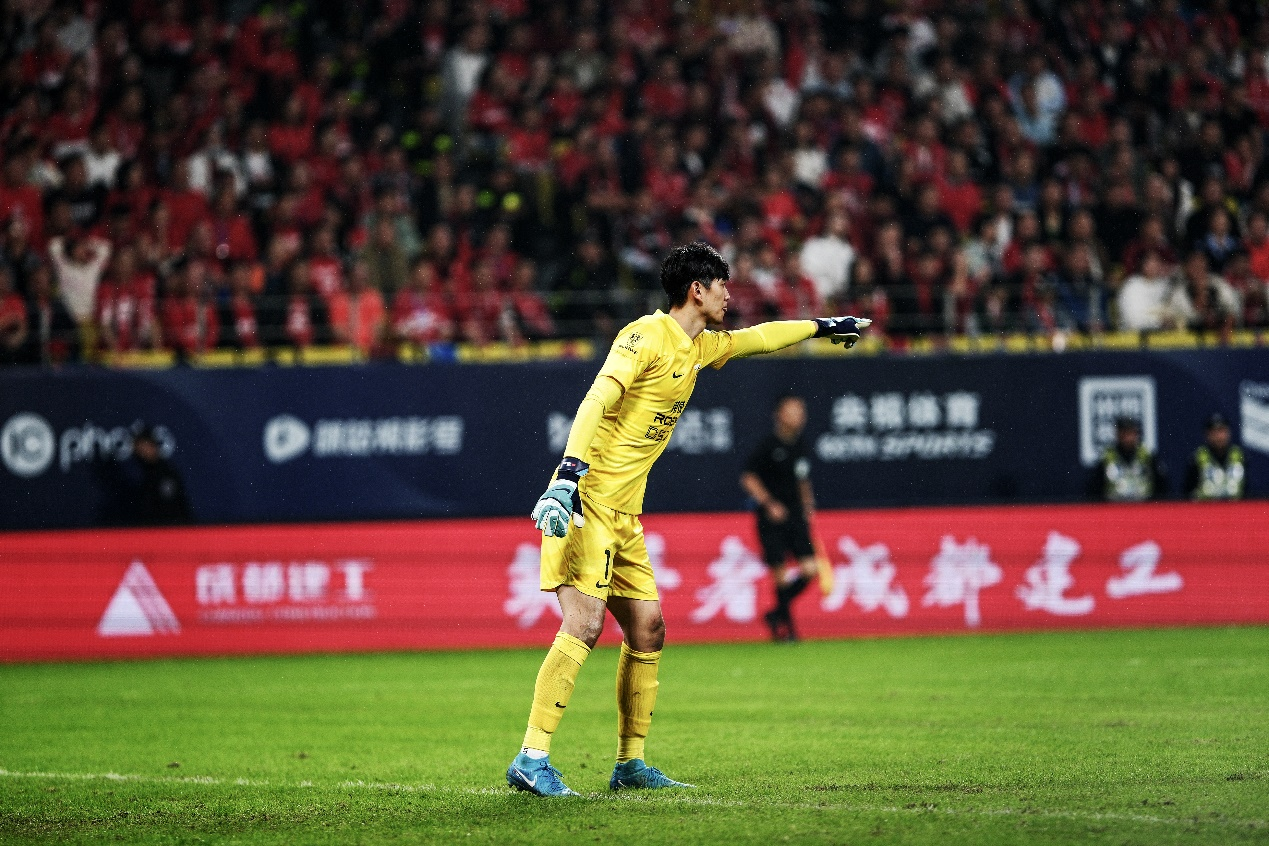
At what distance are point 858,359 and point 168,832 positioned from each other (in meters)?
12.4

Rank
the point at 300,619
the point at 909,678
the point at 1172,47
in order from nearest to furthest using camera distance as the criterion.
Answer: the point at 909,678, the point at 300,619, the point at 1172,47

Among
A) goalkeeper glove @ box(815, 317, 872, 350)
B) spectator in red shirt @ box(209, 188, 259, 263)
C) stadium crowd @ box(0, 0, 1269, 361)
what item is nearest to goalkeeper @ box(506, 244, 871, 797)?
goalkeeper glove @ box(815, 317, 872, 350)

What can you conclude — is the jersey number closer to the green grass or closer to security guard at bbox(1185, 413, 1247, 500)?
the green grass

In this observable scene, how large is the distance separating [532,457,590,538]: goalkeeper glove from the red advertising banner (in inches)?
354

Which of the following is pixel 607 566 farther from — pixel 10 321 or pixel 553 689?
pixel 10 321

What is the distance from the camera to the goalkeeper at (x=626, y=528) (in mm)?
6824

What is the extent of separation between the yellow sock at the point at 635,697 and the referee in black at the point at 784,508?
8125 millimetres

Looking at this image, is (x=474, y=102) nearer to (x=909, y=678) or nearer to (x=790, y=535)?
(x=790, y=535)

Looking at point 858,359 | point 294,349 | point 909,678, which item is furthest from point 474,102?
point 909,678

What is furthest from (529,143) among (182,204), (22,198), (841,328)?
(841,328)

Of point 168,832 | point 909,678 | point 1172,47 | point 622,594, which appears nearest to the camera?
point 168,832

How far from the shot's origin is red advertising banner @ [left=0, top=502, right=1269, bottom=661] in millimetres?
15062

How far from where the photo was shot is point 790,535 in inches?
604

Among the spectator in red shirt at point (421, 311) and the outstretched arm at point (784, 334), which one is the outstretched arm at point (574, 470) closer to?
the outstretched arm at point (784, 334)
